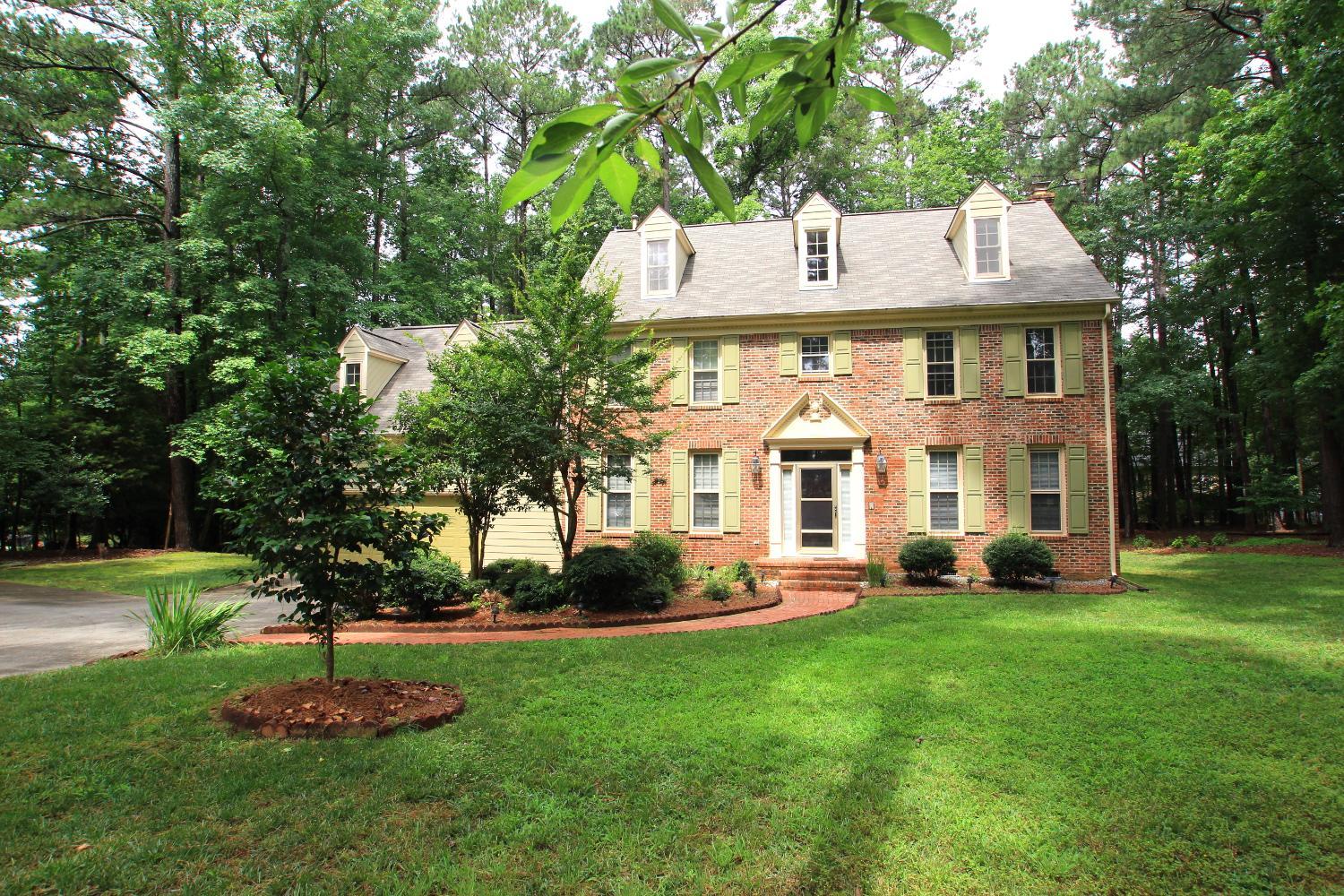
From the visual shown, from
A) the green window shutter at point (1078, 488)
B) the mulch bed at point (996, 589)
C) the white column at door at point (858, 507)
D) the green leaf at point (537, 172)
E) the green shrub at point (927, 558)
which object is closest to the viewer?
the green leaf at point (537, 172)

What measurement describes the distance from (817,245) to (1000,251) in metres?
3.89

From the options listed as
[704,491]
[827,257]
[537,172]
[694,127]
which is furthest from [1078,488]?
[537,172]

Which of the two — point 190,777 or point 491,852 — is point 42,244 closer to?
point 190,777

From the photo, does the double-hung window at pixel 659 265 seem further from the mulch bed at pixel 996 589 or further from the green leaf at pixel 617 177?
the green leaf at pixel 617 177

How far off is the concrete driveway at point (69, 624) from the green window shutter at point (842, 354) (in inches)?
451

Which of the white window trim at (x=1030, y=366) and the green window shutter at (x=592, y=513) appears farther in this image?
the green window shutter at (x=592, y=513)

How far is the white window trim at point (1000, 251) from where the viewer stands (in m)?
14.2

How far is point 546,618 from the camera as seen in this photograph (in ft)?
31.4

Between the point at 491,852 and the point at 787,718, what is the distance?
2570 mm

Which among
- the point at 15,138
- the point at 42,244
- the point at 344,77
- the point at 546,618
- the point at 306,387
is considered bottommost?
the point at 546,618

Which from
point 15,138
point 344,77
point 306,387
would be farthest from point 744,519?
point 15,138

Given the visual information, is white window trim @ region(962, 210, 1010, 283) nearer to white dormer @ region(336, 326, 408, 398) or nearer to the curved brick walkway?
the curved brick walkway

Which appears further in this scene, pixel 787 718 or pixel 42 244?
pixel 42 244

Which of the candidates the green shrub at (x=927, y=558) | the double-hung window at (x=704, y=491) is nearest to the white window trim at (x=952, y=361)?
the green shrub at (x=927, y=558)
